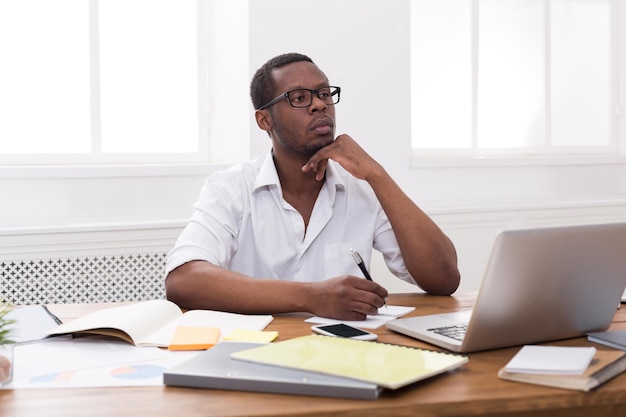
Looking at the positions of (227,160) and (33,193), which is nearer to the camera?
(33,193)

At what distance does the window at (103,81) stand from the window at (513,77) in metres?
1.06

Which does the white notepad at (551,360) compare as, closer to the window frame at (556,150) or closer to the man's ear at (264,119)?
the man's ear at (264,119)

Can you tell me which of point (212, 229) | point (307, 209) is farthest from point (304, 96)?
point (212, 229)

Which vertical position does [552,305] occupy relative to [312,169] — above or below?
below

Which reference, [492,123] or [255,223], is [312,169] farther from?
[492,123]

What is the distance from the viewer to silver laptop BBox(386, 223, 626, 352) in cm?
121

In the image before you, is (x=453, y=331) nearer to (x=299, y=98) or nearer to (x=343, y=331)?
(x=343, y=331)

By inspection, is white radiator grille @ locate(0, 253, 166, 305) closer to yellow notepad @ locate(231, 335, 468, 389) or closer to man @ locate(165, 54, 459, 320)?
man @ locate(165, 54, 459, 320)

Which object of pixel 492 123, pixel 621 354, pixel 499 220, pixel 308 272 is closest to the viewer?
pixel 621 354

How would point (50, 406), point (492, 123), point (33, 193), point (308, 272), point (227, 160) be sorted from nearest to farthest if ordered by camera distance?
point (50, 406)
point (308, 272)
point (33, 193)
point (227, 160)
point (492, 123)

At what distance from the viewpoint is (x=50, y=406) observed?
105cm

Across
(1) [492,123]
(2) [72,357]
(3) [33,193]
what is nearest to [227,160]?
(3) [33,193]

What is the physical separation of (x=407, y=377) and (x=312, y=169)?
1181 mm

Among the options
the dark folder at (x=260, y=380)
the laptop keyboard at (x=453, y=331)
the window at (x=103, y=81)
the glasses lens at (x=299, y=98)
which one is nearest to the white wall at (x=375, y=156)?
the window at (x=103, y=81)
